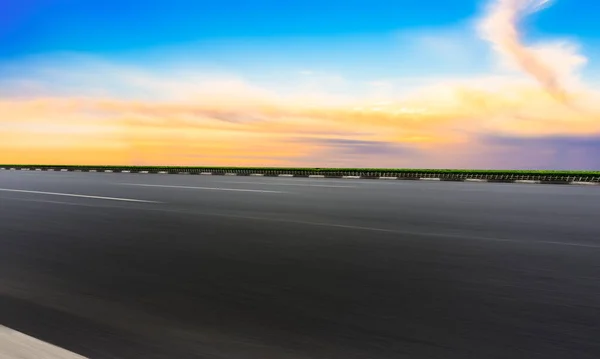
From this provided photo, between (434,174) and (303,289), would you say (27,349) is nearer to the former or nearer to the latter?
(303,289)

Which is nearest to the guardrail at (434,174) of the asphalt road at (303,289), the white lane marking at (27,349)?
the asphalt road at (303,289)

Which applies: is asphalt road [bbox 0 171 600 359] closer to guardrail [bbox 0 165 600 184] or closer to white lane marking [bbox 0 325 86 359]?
white lane marking [bbox 0 325 86 359]

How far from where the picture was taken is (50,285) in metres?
5.93

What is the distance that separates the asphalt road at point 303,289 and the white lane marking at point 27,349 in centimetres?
29

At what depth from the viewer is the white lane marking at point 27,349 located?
3.40m

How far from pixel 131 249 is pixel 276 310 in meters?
4.09

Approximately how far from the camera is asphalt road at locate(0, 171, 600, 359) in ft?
13.1

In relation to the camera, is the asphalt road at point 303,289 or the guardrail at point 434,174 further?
the guardrail at point 434,174

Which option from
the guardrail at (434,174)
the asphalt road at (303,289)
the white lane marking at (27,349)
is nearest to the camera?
the white lane marking at (27,349)

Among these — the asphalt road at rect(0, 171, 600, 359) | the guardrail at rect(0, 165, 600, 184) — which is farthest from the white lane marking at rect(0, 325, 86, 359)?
the guardrail at rect(0, 165, 600, 184)

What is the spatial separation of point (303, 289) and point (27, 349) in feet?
9.16

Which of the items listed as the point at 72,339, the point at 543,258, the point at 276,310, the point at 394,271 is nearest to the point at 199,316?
the point at 276,310

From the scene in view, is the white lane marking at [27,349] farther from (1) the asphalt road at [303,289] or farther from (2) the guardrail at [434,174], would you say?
(2) the guardrail at [434,174]

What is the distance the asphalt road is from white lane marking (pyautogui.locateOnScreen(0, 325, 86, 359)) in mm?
289
